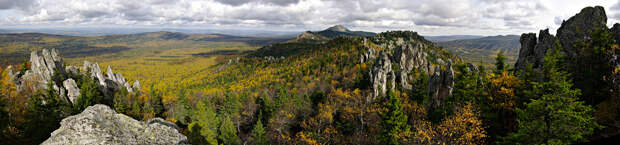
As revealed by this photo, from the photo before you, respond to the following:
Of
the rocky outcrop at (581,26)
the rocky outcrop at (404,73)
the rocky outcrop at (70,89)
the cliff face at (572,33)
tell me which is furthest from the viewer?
the rocky outcrop at (70,89)

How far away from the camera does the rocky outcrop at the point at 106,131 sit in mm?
11906

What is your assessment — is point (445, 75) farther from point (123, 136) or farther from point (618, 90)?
point (123, 136)

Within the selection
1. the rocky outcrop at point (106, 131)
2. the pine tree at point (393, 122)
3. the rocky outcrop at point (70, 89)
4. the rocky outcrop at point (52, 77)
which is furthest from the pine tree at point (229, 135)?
the rocky outcrop at point (70, 89)

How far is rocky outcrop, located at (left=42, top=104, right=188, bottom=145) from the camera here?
11.9m

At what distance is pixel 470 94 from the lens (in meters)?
43.4

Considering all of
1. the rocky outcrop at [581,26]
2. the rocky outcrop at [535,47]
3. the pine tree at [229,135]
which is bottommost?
the pine tree at [229,135]

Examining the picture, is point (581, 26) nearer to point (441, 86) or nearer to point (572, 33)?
point (572, 33)

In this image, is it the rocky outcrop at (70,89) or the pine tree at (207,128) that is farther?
the rocky outcrop at (70,89)

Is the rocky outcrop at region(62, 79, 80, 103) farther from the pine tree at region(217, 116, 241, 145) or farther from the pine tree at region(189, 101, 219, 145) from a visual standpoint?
the pine tree at region(217, 116, 241, 145)

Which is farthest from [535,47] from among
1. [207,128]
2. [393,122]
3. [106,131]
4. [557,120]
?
[207,128]

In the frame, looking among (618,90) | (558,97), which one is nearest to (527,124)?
(558,97)

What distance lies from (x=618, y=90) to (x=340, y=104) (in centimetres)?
4554

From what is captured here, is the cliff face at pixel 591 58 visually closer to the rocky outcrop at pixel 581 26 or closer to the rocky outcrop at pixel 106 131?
the rocky outcrop at pixel 581 26

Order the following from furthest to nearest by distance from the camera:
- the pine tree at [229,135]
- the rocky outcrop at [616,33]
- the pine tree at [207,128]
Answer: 1. the pine tree at [229,135]
2. the pine tree at [207,128]
3. the rocky outcrop at [616,33]
